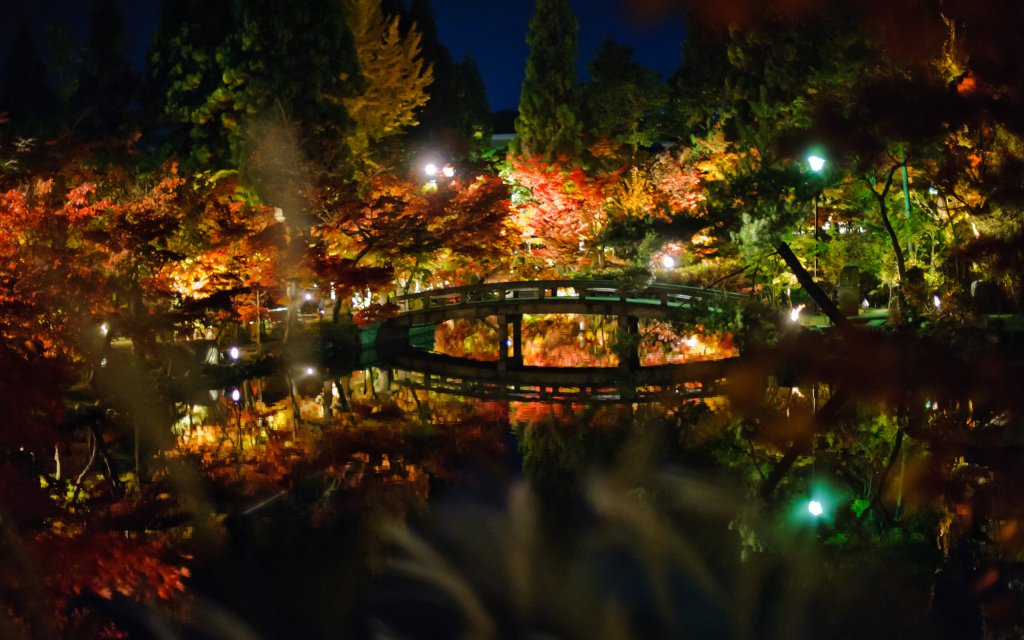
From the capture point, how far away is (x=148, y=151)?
84.8 ft

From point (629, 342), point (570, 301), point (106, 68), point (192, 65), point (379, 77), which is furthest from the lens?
point (106, 68)

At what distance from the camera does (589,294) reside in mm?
22844

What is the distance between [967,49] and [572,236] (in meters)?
13.6

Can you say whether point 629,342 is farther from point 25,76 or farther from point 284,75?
point 25,76

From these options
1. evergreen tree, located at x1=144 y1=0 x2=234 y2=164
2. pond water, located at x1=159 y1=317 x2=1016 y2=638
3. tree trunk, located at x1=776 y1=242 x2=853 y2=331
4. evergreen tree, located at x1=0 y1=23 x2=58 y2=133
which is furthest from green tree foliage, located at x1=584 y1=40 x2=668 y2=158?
evergreen tree, located at x1=0 y1=23 x2=58 y2=133

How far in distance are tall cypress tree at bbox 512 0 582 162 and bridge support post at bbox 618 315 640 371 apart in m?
7.77

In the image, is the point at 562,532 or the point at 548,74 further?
the point at 548,74

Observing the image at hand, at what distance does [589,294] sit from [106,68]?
24836 millimetres

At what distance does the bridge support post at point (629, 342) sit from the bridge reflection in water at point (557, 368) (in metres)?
0.03

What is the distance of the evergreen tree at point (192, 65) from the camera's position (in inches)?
901

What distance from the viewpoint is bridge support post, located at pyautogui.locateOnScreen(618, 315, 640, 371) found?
679 inches

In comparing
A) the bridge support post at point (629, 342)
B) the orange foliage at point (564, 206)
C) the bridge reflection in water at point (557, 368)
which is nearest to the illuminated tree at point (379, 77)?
the orange foliage at point (564, 206)

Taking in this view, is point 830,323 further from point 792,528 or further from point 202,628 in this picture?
point 202,628

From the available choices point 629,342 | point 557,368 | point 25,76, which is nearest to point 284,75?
point 557,368
